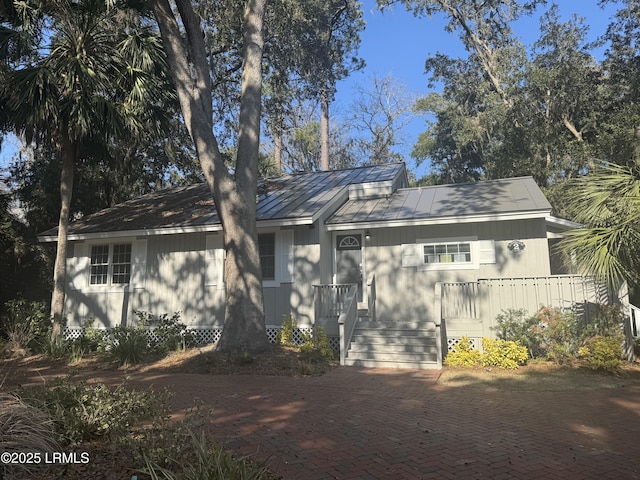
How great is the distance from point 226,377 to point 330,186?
7929 millimetres

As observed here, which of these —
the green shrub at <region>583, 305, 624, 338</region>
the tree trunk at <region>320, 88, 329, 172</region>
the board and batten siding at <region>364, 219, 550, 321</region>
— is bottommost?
the green shrub at <region>583, 305, 624, 338</region>

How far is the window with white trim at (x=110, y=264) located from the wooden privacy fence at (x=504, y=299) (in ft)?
31.5

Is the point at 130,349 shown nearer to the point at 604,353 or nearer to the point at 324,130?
the point at 604,353

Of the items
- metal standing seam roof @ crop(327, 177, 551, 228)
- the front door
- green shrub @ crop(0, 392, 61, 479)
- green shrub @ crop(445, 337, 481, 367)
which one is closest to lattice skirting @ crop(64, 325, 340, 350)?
the front door

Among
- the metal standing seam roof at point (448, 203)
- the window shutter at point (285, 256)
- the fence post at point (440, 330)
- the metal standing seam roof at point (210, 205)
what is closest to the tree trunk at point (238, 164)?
the metal standing seam roof at point (210, 205)

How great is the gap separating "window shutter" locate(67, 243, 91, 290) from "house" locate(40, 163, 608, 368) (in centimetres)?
3

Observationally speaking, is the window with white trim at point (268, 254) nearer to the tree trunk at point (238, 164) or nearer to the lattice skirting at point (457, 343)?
the tree trunk at point (238, 164)

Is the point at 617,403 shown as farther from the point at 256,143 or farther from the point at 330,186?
the point at 330,186

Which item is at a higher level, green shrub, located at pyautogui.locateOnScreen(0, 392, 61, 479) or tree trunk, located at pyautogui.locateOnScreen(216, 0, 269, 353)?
tree trunk, located at pyautogui.locateOnScreen(216, 0, 269, 353)

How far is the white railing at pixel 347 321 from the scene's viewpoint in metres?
10.0

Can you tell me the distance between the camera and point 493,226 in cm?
1173

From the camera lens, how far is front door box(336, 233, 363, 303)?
12.9m

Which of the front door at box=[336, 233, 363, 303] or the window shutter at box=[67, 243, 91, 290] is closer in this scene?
the front door at box=[336, 233, 363, 303]

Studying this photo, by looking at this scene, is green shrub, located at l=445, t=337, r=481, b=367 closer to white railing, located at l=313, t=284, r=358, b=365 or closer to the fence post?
the fence post
